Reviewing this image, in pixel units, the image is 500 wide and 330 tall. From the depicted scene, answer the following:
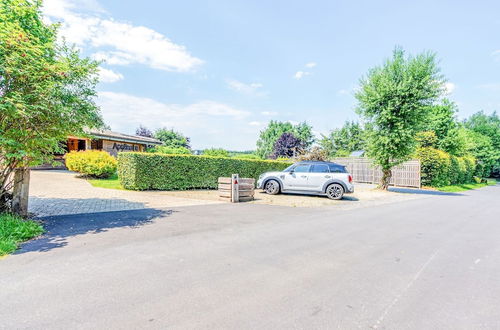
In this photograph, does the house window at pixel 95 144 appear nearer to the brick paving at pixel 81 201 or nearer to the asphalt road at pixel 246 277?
the brick paving at pixel 81 201

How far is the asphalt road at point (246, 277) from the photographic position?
261 cm

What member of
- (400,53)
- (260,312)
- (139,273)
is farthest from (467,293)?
(400,53)

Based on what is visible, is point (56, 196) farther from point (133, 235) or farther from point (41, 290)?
point (41, 290)

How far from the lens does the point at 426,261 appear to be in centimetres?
441

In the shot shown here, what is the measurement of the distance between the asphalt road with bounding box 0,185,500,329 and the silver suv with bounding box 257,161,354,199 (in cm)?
584

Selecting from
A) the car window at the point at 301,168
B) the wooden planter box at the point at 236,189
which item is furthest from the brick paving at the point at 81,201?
the car window at the point at 301,168

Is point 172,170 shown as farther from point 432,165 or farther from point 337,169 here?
point 432,165

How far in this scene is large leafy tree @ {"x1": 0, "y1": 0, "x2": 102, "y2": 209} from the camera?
15.9 feet

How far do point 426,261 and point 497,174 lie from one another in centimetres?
6109

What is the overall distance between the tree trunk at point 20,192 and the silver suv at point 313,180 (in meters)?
9.39

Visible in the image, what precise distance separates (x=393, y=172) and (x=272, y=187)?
47.6ft

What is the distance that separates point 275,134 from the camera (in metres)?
58.5

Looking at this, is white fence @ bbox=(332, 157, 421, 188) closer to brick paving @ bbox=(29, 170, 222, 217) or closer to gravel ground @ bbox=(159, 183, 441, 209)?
gravel ground @ bbox=(159, 183, 441, 209)

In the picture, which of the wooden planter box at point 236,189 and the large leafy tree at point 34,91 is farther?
the wooden planter box at point 236,189
